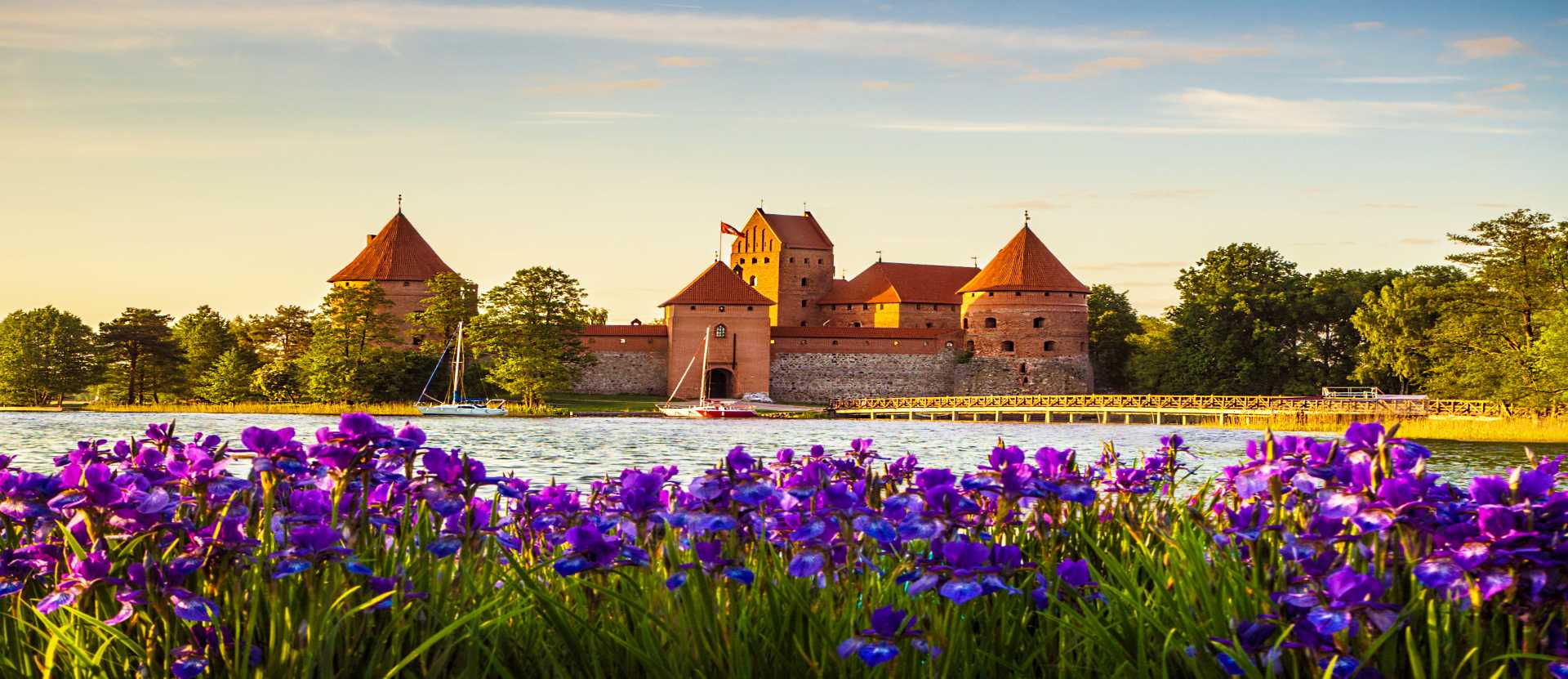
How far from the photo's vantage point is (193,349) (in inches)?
2073

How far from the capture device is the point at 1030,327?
5566 cm

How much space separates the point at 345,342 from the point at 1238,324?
33124mm

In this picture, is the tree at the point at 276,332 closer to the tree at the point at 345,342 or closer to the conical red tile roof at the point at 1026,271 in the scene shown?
the tree at the point at 345,342

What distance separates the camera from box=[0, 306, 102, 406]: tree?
169 feet

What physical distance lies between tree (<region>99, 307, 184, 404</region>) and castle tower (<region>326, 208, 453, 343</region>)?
6.64m

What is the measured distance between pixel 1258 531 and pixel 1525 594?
45cm

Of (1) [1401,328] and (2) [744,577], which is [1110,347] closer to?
(1) [1401,328]

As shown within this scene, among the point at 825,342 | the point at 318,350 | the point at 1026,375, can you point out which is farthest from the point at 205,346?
the point at 1026,375

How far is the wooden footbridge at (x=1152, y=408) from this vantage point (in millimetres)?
38781

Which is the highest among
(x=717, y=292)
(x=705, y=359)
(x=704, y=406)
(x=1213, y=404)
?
(x=717, y=292)

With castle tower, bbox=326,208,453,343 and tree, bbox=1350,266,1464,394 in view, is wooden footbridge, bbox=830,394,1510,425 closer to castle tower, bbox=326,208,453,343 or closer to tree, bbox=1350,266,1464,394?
tree, bbox=1350,266,1464,394

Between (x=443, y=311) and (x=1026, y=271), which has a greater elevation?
(x=1026, y=271)

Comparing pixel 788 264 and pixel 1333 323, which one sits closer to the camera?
pixel 1333 323

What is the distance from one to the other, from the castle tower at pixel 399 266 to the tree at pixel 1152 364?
1085 inches
